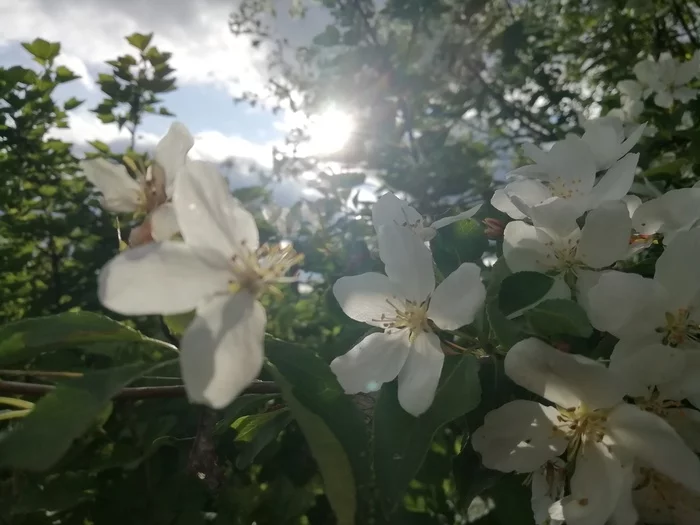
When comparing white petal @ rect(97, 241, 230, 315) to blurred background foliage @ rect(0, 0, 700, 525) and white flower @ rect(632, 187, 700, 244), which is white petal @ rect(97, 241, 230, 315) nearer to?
blurred background foliage @ rect(0, 0, 700, 525)

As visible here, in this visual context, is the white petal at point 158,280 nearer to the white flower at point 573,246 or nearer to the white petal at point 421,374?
the white petal at point 421,374

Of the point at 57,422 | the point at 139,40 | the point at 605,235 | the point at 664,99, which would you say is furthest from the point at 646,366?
the point at 139,40

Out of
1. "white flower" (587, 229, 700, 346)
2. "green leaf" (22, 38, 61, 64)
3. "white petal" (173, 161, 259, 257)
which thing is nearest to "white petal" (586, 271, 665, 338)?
"white flower" (587, 229, 700, 346)

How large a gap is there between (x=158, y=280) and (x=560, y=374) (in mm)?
358

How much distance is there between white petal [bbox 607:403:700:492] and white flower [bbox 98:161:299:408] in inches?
13.1

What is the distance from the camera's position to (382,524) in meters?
0.71

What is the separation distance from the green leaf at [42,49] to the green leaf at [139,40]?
221mm

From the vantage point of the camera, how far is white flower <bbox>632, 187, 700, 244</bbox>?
2.24 feet

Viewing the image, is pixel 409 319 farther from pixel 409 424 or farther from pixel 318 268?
pixel 318 268

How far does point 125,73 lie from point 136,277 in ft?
5.16

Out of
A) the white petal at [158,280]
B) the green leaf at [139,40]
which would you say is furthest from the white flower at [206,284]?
the green leaf at [139,40]

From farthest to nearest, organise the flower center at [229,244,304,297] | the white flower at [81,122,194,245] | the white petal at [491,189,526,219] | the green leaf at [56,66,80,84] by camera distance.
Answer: the green leaf at [56,66,80,84] < the white petal at [491,189,526,219] < the white flower at [81,122,194,245] < the flower center at [229,244,304,297]

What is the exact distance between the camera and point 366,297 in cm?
69

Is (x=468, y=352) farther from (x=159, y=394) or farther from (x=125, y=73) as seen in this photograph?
(x=125, y=73)
